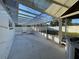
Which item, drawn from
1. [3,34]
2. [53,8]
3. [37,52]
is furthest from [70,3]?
[3,34]

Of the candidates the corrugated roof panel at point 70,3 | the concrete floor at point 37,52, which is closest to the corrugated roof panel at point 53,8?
the corrugated roof panel at point 70,3

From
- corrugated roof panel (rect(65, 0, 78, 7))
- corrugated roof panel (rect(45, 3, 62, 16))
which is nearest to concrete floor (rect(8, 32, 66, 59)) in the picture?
corrugated roof panel (rect(45, 3, 62, 16))

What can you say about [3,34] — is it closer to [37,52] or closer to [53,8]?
[37,52]

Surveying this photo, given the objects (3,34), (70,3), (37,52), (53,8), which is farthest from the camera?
(53,8)

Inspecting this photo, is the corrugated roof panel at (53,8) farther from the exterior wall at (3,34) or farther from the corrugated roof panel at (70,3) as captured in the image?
the exterior wall at (3,34)

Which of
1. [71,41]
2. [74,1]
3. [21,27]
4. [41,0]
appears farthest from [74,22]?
[21,27]

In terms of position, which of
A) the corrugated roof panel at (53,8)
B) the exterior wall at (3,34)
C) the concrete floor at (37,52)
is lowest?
the concrete floor at (37,52)

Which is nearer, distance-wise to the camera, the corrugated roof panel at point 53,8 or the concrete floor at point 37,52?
the concrete floor at point 37,52

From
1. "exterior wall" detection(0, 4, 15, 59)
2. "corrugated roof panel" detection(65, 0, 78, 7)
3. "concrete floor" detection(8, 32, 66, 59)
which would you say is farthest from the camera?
"corrugated roof panel" detection(65, 0, 78, 7)

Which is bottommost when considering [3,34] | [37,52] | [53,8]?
[37,52]

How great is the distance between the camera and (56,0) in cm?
612

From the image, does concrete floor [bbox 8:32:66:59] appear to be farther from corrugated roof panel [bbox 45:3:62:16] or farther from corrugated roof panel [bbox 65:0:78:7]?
corrugated roof panel [bbox 65:0:78:7]

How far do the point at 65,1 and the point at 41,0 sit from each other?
45.4 inches

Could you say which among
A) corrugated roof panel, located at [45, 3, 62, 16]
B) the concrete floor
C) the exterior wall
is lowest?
the concrete floor
